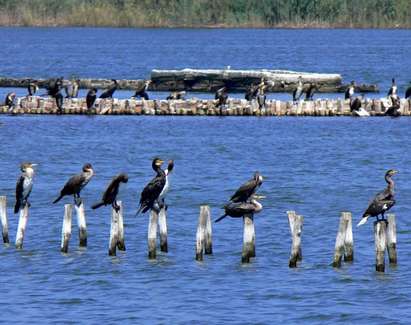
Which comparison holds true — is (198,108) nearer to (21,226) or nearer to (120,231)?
(21,226)

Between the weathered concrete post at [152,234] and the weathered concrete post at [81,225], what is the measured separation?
1.43m

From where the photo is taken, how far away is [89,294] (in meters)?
26.6

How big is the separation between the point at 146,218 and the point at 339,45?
119536 mm

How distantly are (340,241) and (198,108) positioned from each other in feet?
105

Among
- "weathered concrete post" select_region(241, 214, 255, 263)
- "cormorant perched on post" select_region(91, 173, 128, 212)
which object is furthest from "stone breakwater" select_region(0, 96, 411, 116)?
"cormorant perched on post" select_region(91, 173, 128, 212)

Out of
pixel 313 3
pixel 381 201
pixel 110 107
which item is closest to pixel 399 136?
pixel 110 107

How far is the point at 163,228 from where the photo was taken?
28.5 meters

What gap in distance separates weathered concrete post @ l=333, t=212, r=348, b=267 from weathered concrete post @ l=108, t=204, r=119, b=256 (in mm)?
4112

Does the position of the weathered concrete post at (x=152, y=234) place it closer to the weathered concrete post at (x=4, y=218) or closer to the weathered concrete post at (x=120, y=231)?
the weathered concrete post at (x=120, y=231)

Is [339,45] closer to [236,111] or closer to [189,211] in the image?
[236,111]

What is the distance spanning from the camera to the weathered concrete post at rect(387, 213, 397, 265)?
2678 centimetres

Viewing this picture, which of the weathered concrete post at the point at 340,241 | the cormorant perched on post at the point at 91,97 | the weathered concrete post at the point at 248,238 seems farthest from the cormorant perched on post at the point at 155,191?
the cormorant perched on post at the point at 91,97

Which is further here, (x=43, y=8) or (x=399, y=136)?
(x=43, y=8)

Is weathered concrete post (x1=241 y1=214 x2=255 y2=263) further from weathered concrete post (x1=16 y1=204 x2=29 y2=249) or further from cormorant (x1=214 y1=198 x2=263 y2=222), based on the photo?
weathered concrete post (x1=16 y1=204 x2=29 y2=249)
